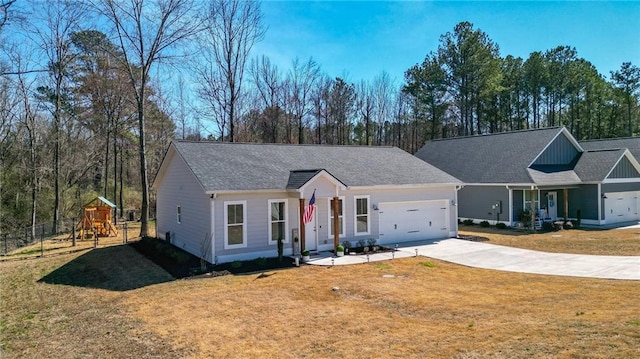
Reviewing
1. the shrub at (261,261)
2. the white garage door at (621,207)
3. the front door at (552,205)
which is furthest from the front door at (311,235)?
the white garage door at (621,207)

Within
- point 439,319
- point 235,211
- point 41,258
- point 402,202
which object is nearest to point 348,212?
point 402,202

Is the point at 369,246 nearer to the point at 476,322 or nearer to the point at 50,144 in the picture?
the point at 476,322

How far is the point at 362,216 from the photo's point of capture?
17938 mm

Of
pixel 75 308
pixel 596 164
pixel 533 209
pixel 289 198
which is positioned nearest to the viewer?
pixel 75 308

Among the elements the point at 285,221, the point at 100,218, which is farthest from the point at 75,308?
the point at 100,218

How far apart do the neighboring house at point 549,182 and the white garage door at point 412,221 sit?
6.24 m

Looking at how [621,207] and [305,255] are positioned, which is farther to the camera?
[621,207]

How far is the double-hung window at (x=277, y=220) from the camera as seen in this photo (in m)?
15.6

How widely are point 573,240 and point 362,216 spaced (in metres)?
10.1

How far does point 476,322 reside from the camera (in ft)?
27.0

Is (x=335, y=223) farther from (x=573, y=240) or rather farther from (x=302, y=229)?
(x=573, y=240)

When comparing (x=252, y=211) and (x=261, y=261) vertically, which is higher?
(x=252, y=211)

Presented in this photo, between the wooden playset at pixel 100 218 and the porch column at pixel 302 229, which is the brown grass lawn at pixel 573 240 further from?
the wooden playset at pixel 100 218

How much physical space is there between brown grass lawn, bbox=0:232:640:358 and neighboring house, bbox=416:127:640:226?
12685 mm
